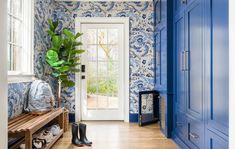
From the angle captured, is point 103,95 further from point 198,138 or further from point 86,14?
point 198,138

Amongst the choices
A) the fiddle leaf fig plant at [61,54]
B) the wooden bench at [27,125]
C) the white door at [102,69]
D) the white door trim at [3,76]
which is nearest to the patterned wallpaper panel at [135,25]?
the white door at [102,69]

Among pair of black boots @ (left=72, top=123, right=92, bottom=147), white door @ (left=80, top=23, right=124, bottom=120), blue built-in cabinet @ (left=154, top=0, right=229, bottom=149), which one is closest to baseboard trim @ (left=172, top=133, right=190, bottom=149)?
blue built-in cabinet @ (left=154, top=0, right=229, bottom=149)

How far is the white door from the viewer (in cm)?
471

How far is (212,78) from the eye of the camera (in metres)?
1.93

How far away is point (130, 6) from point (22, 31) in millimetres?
2184

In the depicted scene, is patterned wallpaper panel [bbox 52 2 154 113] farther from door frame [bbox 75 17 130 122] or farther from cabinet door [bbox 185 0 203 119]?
cabinet door [bbox 185 0 203 119]

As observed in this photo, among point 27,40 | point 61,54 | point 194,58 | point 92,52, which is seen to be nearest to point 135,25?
point 92,52

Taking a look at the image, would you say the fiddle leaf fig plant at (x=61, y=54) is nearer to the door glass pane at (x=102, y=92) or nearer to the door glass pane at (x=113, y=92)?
the door glass pane at (x=102, y=92)

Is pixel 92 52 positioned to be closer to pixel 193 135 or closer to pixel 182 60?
pixel 182 60

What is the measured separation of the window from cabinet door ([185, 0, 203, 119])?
6.38ft

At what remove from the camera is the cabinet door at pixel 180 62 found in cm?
293

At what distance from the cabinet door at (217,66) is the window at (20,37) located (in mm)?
2075

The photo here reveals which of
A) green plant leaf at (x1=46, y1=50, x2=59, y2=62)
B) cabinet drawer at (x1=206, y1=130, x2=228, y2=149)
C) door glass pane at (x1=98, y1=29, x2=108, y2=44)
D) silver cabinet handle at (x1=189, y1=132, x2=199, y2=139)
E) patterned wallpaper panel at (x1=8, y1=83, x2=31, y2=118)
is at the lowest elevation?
silver cabinet handle at (x1=189, y1=132, x2=199, y2=139)
